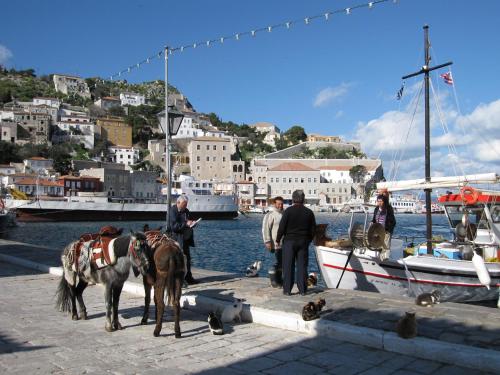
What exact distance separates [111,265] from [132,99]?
593ft

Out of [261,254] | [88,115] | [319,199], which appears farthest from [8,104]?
[261,254]

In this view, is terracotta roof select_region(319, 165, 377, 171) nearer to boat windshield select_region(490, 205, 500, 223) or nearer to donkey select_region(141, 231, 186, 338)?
boat windshield select_region(490, 205, 500, 223)

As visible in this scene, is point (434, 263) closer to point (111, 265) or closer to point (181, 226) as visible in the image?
point (181, 226)

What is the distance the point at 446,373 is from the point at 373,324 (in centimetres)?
146

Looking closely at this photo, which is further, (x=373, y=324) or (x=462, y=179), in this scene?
(x=462, y=179)

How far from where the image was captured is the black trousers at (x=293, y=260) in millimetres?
7988

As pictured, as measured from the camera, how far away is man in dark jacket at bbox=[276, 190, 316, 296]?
799cm

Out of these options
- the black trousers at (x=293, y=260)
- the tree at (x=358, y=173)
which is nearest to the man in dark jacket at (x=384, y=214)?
the black trousers at (x=293, y=260)

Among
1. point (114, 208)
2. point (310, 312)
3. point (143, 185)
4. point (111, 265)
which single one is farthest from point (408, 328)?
point (143, 185)

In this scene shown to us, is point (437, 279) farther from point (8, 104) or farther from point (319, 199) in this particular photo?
point (8, 104)

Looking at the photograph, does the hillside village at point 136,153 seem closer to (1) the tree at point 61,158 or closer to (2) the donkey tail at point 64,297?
(1) the tree at point 61,158

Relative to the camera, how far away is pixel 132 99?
178 meters

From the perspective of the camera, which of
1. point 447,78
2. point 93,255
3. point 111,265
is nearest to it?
point 111,265

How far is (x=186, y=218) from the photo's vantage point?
9.57 meters
